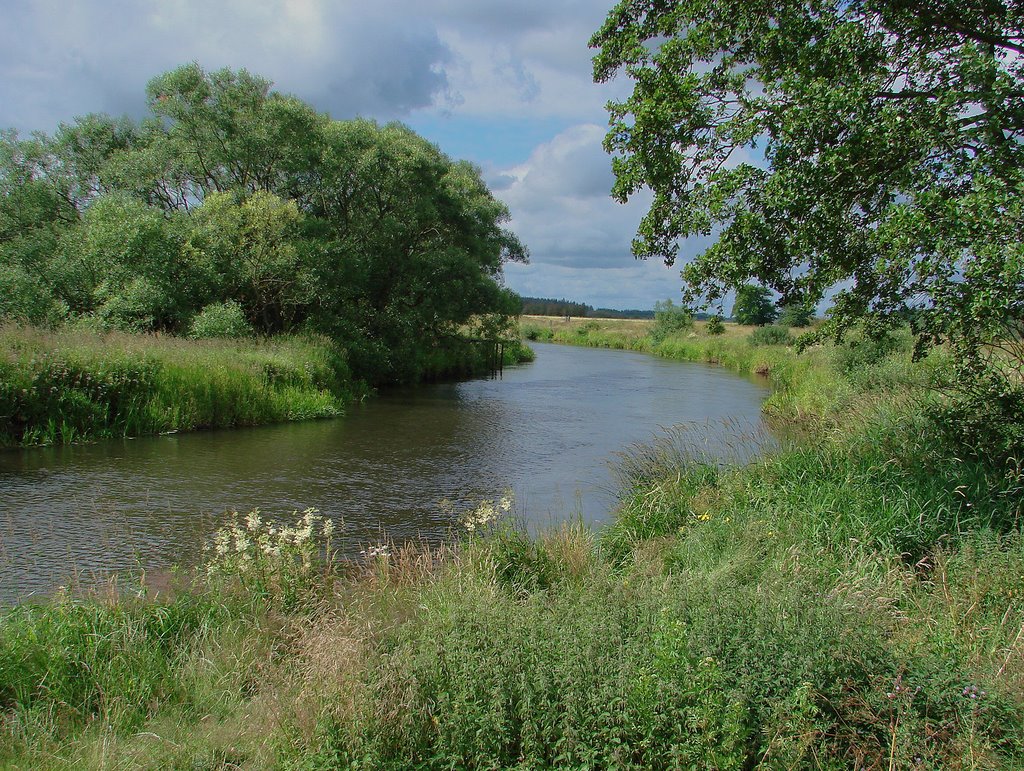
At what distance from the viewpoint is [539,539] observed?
8.20 m

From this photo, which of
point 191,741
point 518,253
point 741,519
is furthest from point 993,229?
point 518,253

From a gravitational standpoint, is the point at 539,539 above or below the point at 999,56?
below

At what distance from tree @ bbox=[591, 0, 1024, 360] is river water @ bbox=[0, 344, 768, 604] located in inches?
184

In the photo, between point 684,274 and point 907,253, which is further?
point 684,274

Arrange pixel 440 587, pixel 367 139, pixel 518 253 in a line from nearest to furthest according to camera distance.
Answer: pixel 440 587
pixel 367 139
pixel 518 253

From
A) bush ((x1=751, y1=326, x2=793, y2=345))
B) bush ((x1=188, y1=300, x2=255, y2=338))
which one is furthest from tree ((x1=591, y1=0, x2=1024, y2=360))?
bush ((x1=751, y1=326, x2=793, y2=345))

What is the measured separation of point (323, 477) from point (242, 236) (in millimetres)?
14303

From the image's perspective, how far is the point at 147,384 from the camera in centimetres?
1831

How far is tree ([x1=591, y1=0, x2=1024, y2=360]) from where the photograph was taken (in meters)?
6.62

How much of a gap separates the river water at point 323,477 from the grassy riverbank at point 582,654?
1.75 meters

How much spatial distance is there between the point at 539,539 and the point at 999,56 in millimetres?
7116

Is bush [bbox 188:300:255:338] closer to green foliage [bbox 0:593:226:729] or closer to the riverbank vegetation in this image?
the riverbank vegetation

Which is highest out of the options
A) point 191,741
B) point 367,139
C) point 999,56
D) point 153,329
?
point 367,139

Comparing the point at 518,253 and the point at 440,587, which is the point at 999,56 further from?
the point at 518,253
